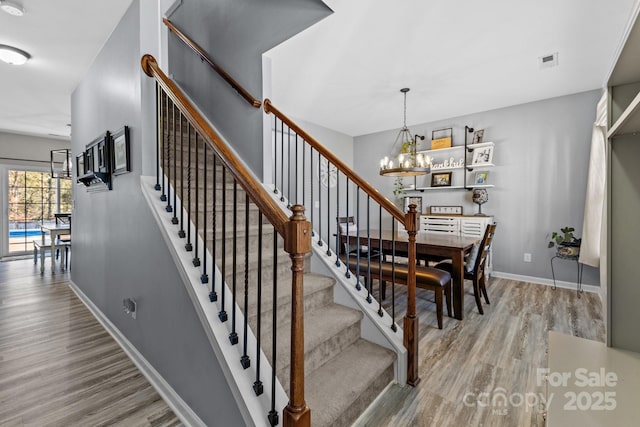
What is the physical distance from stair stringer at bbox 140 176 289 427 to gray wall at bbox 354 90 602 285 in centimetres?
435

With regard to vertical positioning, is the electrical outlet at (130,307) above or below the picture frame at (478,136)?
below

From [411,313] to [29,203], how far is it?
26.6 ft

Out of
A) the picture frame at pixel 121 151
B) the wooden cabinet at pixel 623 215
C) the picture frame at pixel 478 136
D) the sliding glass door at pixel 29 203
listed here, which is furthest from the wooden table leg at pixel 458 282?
the sliding glass door at pixel 29 203

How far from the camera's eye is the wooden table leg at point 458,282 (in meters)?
2.79

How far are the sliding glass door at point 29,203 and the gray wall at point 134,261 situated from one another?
454 centimetres

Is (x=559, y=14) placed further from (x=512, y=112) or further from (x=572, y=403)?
(x=572, y=403)

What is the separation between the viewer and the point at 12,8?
213 centimetres

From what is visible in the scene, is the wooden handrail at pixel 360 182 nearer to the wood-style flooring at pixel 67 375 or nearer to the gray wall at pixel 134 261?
the gray wall at pixel 134 261

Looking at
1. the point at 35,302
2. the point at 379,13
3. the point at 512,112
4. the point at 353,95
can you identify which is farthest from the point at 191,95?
the point at 512,112

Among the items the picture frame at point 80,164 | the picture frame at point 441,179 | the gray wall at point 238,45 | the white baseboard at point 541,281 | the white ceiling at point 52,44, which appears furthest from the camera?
the picture frame at point 441,179

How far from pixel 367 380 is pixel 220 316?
2.90 feet

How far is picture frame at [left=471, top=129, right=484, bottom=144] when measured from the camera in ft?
15.0

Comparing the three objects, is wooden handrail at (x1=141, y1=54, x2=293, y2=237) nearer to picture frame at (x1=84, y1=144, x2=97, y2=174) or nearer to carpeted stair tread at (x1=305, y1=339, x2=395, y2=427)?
carpeted stair tread at (x1=305, y1=339, x2=395, y2=427)

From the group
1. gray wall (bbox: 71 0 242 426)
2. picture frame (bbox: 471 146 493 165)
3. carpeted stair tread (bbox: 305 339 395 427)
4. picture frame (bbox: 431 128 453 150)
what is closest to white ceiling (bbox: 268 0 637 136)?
picture frame (bbox: 431 128 453 150)
